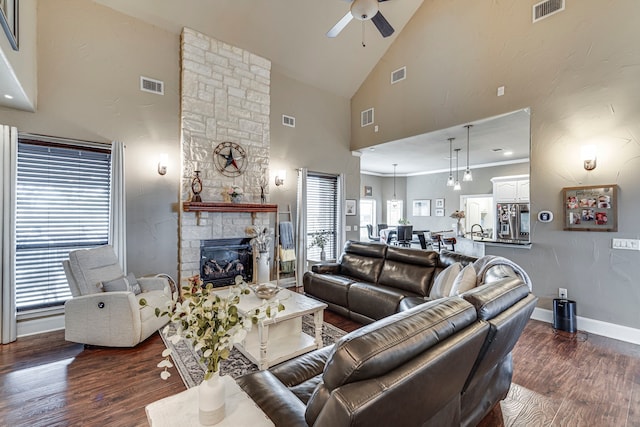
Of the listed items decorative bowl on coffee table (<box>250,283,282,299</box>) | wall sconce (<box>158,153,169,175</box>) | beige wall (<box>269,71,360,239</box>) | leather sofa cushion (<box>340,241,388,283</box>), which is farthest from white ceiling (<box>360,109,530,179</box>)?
wall sconce (<box>158,153,169,175</box>)

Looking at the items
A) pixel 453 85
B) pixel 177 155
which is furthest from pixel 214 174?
pixel 453 85

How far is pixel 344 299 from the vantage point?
12.9 ft

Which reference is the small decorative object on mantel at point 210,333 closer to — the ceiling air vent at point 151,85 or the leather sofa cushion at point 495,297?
the leather sofa cushion at point 495,297

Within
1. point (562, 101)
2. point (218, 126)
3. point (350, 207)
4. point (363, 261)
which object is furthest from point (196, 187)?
point (562, 101)

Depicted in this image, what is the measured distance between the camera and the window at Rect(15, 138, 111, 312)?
11.3 ft

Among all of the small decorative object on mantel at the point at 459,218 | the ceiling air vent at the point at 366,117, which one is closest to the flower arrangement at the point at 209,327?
the ceiling air vent at the point at 366,117

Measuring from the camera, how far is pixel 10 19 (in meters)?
2.44

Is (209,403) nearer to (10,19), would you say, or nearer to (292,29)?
(10,19)

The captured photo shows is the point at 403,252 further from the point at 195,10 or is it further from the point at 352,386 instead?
the point at 195,10

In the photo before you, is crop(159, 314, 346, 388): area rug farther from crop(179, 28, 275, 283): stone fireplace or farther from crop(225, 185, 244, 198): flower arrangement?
crop(225, 185, 244, 198): flower arrangement

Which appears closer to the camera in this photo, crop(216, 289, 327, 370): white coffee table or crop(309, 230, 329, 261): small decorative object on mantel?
crop(216, 289, 327, 370): white coffee table

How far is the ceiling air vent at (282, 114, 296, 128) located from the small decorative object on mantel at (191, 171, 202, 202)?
202 centimetres

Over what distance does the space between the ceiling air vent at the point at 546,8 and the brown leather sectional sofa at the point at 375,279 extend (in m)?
3.49

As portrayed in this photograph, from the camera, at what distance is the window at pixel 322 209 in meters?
6.19
